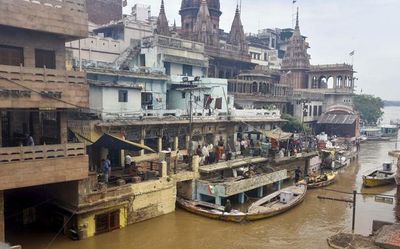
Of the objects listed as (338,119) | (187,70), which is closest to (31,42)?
(187,70)

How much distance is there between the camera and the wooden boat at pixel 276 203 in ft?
73.1

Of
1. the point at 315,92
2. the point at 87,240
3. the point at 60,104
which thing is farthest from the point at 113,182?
the point at 315,92

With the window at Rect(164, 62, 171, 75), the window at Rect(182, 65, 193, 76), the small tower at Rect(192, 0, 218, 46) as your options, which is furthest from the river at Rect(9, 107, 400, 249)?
the small tower at Rect(192, 0, 218, 46)

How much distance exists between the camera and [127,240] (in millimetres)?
18703

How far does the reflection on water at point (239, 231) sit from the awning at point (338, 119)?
3170cm

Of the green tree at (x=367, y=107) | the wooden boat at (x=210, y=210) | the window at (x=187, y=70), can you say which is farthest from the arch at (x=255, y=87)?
the green tree at (x=367, y=107)

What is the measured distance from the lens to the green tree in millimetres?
82500

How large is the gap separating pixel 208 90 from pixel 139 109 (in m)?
8.94

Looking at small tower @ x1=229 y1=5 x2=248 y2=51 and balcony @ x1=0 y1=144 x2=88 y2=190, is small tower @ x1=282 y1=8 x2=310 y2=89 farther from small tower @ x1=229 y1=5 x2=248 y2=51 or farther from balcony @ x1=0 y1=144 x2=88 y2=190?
balcony @ x1=0 y1=144 x2=88 y2=190

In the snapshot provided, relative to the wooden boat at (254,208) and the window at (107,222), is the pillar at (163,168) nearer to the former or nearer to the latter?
the wooden boat at (254,208)

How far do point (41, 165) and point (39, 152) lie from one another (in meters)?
0.54

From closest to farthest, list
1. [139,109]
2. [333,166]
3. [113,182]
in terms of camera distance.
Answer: [113,182] < [139,109] < [333,166]

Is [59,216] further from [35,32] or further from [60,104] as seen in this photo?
[35,32]

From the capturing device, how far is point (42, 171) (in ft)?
52.3
